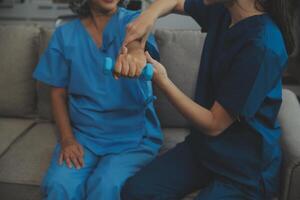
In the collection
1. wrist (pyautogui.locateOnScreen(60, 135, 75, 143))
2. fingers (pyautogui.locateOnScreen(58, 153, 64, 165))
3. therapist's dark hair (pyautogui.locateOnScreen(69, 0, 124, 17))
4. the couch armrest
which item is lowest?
fingers (pyautogui.locateOnScreen(58, 153, 64, 165))

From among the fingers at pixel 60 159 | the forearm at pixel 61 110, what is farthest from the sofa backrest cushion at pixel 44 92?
the fingers at pixel 60 159

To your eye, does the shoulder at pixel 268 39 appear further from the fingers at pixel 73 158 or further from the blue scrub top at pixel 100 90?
the fingers at pixel 73 158

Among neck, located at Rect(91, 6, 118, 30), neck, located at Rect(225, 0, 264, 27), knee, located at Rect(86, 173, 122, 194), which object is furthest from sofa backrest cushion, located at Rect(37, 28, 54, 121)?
neck, located at Rect(225, 0, 264, 27)

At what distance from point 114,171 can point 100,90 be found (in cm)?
31

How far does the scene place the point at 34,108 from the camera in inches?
74.4

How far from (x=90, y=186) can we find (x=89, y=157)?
15 cm

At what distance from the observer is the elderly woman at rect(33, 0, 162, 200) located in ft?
4.72

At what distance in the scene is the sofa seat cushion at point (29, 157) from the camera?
4.66ft

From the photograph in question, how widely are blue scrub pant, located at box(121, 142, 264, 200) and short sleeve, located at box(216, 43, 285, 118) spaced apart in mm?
251

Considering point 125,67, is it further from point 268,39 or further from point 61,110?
point 61,110

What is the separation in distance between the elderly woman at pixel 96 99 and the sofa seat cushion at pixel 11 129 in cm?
25

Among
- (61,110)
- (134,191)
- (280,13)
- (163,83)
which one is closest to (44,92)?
(61,110)

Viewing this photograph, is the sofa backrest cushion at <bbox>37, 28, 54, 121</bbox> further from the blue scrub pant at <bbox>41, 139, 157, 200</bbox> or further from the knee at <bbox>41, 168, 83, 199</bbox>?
the knee at <bbox>41, 168, 83, 199</bbox>

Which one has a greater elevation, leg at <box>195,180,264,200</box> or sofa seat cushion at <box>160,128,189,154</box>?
leg at <box>195,180,264,200</box>
